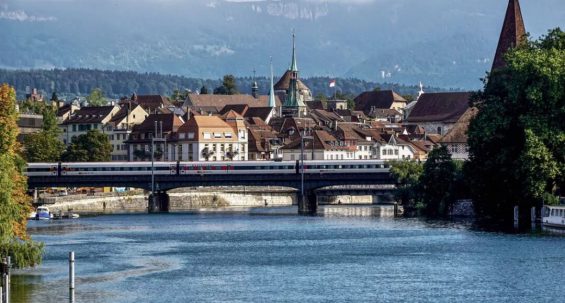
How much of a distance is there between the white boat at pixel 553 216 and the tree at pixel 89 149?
2943 inches

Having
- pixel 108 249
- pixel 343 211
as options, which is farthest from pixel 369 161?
pixel 108 249

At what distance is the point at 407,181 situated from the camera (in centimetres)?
12556

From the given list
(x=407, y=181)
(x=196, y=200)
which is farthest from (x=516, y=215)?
(x=196, y=200)

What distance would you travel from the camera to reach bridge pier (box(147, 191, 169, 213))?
133375 mm

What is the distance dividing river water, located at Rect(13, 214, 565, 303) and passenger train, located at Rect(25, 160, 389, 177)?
2943cm

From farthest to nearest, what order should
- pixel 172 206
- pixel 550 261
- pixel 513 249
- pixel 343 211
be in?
pixel 172 206 → pixel 343 211 → pixel 513 249 → pixel 550 261

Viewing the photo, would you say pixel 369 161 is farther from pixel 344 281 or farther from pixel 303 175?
pixel 344 281

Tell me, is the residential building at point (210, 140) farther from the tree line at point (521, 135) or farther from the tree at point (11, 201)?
the tree at point (11, 201)

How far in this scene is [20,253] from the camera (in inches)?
2512

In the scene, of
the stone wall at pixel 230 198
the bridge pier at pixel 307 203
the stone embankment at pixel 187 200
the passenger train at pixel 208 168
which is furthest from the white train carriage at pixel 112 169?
the bridge pier at pixel 307 203

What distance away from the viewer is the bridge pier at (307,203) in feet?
426

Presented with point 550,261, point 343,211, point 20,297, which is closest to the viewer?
point 20,297

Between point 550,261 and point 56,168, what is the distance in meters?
73.2

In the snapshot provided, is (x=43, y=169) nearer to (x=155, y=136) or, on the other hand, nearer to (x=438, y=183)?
(x=438, y=183)
